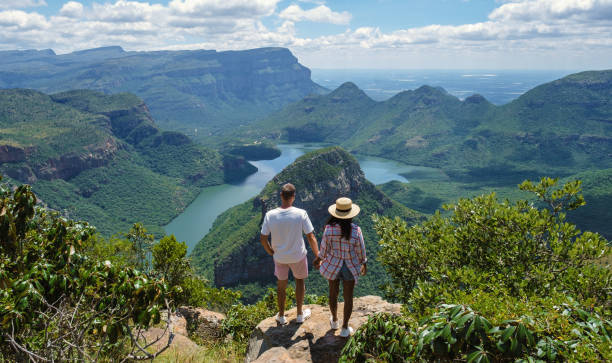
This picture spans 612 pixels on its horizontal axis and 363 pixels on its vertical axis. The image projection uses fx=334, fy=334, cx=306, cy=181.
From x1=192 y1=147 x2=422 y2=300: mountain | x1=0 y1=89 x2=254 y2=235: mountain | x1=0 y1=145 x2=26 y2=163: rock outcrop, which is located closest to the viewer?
x1=192 y1=147 x2=422 y2=300: mountain

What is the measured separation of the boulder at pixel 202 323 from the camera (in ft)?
39.5

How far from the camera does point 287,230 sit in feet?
23.8

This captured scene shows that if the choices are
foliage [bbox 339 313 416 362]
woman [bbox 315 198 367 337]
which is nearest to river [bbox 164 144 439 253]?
woman [bbox 315 198 367 337]

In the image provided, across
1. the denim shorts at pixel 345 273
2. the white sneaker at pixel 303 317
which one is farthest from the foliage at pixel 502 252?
the white sneaker at pixel 303 317

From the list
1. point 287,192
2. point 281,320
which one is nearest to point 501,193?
point 281,320

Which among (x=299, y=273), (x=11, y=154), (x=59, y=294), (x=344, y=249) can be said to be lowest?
(x=11, y=154)

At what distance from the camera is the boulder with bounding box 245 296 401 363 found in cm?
698

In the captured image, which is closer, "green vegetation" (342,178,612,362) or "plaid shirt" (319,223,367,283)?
"green vegetation" (342,178,612,362)

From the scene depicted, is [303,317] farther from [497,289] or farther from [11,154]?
[11,154]

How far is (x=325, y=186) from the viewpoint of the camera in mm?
76250

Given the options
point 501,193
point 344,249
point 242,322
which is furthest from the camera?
point 501,193

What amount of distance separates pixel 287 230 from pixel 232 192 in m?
131

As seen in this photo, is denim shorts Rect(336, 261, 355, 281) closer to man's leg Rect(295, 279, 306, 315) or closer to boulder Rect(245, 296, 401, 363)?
boulder Rect(245, 296, 401, 363)

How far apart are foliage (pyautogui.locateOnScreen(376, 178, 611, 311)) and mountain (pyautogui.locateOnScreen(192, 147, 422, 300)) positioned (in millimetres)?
48425
